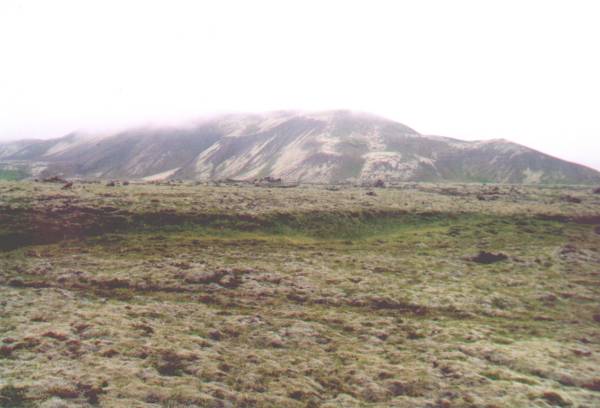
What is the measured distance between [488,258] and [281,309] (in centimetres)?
2747

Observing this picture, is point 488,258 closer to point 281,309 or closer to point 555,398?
point 281,309

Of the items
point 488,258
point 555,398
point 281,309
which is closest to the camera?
point 555,398

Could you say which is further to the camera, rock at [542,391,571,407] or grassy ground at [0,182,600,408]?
grassy ground at [0,182,600,408]

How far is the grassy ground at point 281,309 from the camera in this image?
16781 millimetres

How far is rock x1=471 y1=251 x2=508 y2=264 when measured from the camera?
140 ft

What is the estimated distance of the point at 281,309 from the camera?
2786 cm

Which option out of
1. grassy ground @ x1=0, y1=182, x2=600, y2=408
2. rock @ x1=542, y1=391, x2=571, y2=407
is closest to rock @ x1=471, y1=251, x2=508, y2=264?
grassy ground @ x1=0, y1=182, x2=600, y2=408

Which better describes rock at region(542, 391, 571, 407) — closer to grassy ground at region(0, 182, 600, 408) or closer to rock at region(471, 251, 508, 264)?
grassy ground at region(0, 182, 600, 408)

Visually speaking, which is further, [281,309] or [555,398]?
[281,309]

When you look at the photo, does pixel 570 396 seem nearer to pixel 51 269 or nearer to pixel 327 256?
pixel 327 256

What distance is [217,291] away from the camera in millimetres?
31406

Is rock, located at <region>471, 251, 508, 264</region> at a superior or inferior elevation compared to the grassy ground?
superior

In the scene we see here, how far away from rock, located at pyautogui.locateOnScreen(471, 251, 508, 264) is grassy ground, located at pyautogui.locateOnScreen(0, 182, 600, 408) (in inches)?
25.7

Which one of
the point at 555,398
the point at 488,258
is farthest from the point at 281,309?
the point at 488,258
